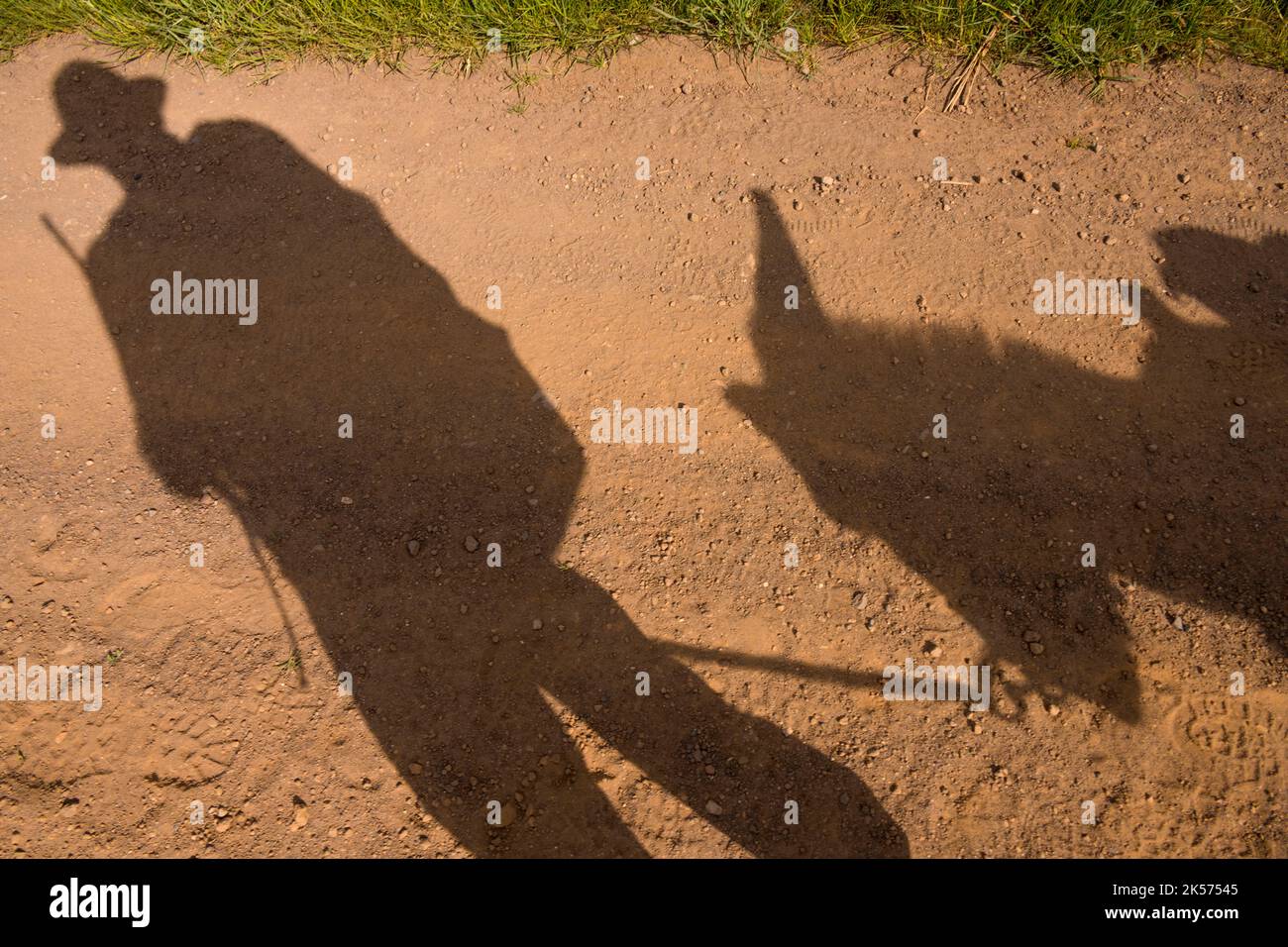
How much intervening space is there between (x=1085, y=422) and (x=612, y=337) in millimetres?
2966

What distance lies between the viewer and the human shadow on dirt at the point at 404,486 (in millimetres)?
3930

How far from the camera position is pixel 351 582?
14.6ft

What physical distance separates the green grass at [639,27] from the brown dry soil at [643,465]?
22 cm

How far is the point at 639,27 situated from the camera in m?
5.93

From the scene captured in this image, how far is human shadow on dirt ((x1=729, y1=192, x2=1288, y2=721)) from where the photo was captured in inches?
164

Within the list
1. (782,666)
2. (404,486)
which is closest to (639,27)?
(404,486)

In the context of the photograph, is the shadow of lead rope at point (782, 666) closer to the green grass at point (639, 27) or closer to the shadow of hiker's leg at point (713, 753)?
the shadow of hiker's leg at point (713, 753)

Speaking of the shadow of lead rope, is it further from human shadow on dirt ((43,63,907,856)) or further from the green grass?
the green grass

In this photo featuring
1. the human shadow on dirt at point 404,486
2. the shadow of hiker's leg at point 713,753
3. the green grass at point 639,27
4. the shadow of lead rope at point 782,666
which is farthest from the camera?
the green grass at point 639,27

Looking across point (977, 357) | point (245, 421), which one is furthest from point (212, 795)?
point (977, 357)

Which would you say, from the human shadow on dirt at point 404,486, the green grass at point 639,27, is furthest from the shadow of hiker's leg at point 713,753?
the green grass at point 639,27

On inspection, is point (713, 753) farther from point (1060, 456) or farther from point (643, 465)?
point (1060, 456)
